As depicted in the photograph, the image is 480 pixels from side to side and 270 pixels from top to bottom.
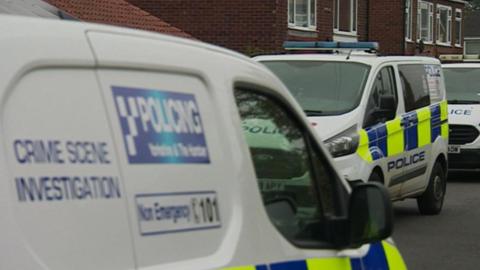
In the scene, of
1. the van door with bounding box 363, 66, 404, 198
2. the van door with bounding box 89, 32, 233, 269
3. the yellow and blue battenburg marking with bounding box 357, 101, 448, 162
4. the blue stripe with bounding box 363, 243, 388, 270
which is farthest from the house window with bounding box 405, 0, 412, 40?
the van door with bounding box 89, 32, 233, 269

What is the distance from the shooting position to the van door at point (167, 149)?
2.30 metres

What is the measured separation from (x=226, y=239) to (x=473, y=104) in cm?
1367

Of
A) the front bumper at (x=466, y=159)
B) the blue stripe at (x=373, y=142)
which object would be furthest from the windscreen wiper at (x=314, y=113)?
the front bumper at (x=466, y=159)

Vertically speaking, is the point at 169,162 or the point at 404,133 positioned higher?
the point at 169,162

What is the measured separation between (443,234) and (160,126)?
7.86 m

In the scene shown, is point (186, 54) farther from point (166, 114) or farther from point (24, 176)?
point (24, 176)

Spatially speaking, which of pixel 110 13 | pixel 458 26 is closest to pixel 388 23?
pixel 458 26

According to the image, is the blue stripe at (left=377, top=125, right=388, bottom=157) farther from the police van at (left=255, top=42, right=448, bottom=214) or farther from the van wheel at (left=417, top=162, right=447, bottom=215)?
the van wheel at (left=417, top=162, right=447, bottom=215)

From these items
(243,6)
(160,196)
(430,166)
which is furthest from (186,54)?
(243,6)

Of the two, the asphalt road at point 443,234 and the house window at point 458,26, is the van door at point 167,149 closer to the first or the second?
the asphalt road at point 443,234

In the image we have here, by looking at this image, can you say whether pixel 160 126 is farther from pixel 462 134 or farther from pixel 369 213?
pixel 462 134

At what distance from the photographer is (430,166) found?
11.0m

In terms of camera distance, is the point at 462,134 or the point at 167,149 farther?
the point at 462,134

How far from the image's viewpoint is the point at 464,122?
15.2 meters
